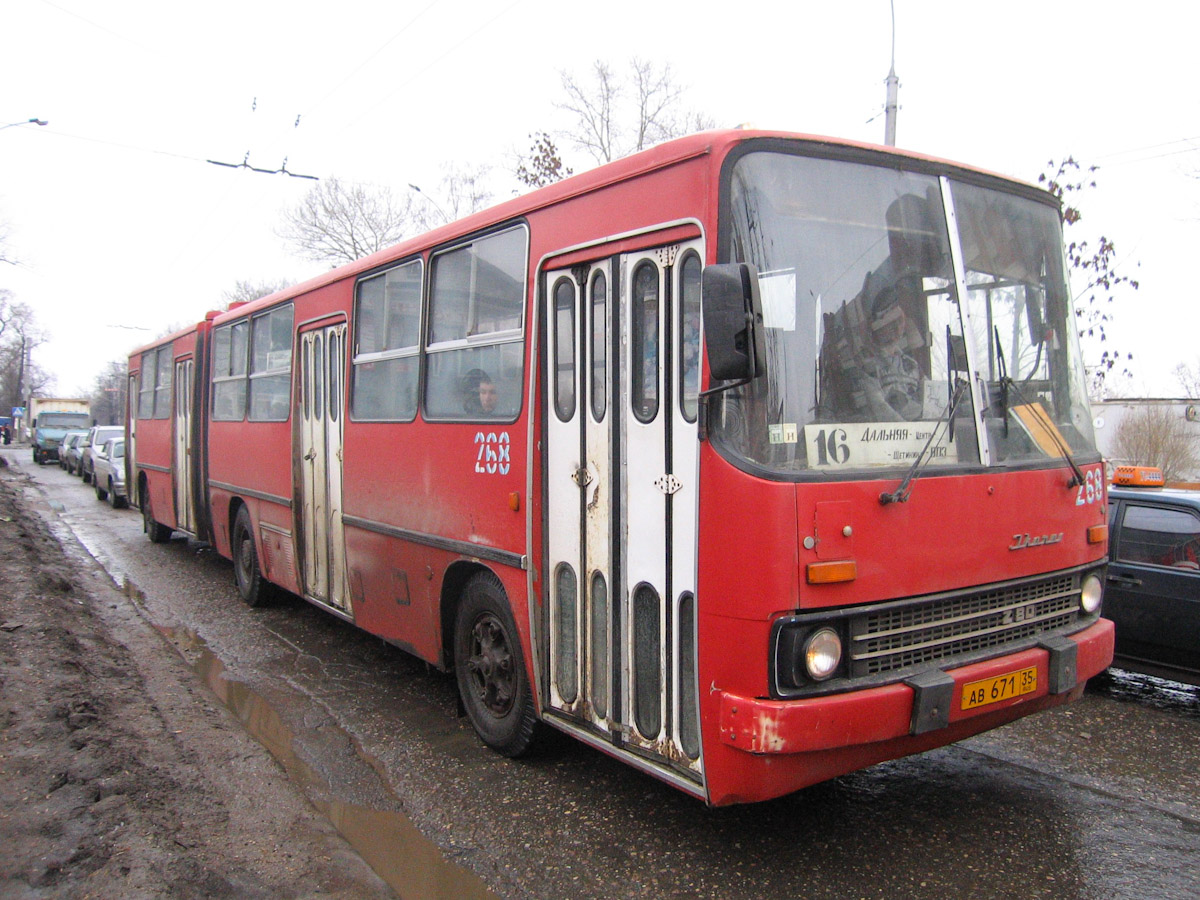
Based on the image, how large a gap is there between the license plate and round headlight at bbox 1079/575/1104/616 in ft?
2.24

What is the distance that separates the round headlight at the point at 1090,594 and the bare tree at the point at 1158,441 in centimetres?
2361

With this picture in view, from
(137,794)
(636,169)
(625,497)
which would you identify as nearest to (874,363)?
(625,497)

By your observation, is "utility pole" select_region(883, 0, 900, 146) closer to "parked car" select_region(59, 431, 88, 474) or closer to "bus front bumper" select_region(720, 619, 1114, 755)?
"bus front bumper" select_region(720, 619, 1114, 755)

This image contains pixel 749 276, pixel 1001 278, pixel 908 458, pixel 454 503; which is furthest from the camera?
pixel 454 503

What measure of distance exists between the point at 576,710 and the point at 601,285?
6.59 feet

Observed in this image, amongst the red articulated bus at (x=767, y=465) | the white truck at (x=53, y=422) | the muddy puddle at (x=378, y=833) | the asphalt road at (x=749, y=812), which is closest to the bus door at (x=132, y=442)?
the asphalt road at (x=749, y=812)

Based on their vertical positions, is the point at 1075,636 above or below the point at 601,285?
below

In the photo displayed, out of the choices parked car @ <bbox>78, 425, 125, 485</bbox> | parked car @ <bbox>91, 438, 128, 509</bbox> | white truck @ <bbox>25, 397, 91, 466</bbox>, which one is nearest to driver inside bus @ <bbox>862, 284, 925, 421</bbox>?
parked car @ <bbox>91, 438, 128, 509</bbox>

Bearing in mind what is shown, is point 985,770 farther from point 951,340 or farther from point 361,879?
point 361,879

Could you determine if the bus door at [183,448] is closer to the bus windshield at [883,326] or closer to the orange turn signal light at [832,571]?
the bus windshield at [883,326]

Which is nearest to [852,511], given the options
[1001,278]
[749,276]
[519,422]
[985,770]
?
[749,276]

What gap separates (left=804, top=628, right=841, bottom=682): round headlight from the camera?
3.30m

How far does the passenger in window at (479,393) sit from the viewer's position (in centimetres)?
500

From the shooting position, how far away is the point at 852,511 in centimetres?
336
